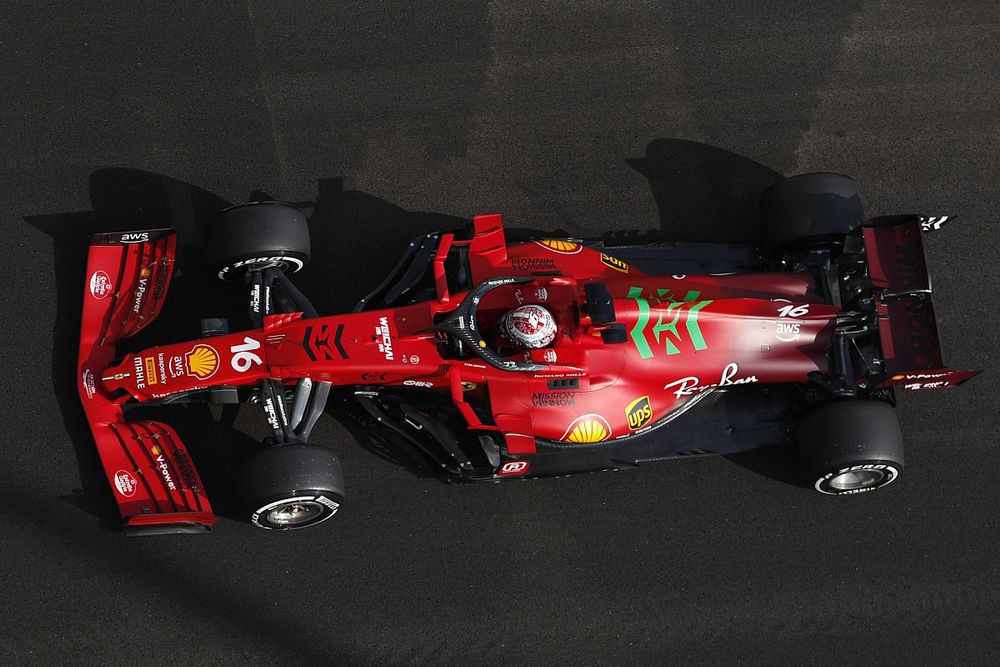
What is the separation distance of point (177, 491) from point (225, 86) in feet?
11.1

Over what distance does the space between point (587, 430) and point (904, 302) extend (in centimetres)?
233

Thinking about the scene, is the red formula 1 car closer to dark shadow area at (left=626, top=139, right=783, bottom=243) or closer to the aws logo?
the aws logo

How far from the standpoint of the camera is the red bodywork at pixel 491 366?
6.38 m

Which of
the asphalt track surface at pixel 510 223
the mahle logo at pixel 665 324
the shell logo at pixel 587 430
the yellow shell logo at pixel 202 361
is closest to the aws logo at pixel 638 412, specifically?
the shell logo at pixel 587 430

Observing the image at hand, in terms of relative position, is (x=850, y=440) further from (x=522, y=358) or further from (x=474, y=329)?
(x=474, y=329)

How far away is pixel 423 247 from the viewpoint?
708cm

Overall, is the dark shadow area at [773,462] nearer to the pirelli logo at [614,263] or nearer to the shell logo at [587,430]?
the shell logo at [587,430]

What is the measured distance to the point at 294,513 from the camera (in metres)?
6.66

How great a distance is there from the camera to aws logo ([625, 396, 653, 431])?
21.9 feet

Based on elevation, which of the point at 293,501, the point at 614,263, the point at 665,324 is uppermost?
the point at 614,263

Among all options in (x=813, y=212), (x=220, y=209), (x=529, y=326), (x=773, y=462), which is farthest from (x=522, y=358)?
(x=220, y=209)

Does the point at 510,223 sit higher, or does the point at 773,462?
the point at 510,223

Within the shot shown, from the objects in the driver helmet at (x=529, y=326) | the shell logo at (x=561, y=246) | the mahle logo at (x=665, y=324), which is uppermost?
the shell logo at (x=561, y=246)

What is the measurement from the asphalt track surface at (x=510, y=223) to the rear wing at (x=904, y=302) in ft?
3.43
